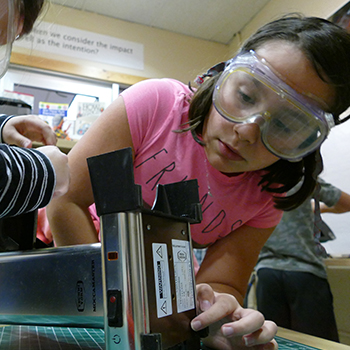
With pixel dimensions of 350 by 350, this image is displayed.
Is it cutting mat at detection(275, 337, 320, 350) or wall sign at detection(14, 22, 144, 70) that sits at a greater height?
wall sign at detection(14, 22, 144, 70)

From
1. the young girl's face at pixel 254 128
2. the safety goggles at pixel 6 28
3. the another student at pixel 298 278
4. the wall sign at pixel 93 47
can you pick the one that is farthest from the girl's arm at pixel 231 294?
the wall sign at pixel 93 47

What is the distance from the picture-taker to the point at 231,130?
77cm

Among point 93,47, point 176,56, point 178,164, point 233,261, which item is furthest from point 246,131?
point 176,56

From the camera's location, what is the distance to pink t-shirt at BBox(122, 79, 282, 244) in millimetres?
843

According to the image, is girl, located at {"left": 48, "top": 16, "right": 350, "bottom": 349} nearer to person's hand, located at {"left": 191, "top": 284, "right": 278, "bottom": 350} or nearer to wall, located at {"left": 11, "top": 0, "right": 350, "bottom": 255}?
person's hand, located at {"left": 191, "top": 284, "right": 278, "bottom": 350}

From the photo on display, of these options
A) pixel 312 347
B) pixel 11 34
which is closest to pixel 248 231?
pixel 312 347

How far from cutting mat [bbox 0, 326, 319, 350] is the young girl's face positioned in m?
0.41

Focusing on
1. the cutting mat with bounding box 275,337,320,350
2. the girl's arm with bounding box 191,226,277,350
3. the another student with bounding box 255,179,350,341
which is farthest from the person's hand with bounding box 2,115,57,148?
the another student with bounding box 255,179,350,341

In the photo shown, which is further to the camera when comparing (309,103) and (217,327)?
(309,103)

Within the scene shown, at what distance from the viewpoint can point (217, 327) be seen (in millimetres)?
583

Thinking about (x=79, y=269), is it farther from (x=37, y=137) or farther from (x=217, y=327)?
(x=37, y=137)

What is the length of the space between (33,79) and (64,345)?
2445 mm

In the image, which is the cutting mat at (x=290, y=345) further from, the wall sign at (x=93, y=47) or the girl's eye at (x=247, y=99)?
the wall sign at (x=93, y=47)

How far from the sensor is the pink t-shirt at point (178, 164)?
33.2 inches
